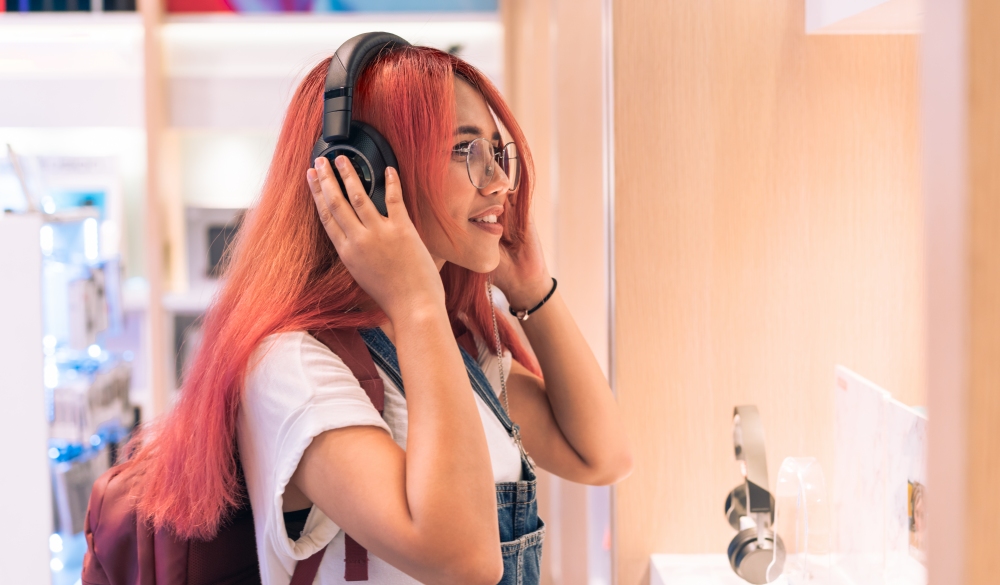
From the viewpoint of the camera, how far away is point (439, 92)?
35.1 inches

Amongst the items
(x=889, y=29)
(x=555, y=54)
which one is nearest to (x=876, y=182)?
(x=889, y=29)

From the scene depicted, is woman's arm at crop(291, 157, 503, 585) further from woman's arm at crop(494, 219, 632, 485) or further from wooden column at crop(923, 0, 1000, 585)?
wooden column at crop(923, 0, 1000, 585)

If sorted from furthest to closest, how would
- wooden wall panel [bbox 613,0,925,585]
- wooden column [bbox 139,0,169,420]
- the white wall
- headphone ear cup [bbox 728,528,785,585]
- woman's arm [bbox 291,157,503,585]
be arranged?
wooden column [bbox 139,0,169,420]
the white wall
wooden wall panel [bbox 613,0,925,585]
headphone ear cup [bbox 728,528,785,585]
woman's arm [bbox 291,157,503,585]

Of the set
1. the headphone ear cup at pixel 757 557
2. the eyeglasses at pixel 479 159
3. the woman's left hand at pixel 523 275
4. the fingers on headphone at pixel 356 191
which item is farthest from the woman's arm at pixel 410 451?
the headphone ear cup at pixel 757 557

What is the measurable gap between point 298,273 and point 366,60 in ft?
0.79

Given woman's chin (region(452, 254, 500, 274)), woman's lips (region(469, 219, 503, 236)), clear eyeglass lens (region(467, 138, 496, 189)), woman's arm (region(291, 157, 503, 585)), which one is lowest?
woman's arm (region(291, 157, 503, 585))

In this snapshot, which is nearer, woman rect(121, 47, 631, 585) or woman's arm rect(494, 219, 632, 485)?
woman rect(121, 47, 631, 585)

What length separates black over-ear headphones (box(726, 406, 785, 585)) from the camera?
1068mm

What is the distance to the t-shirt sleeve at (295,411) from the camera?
75cm

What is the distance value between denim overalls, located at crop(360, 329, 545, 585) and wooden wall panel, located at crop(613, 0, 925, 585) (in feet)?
0.92

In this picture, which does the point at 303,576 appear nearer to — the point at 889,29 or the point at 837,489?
the point at 837,489

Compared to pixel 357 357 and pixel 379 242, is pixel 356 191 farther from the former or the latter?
pixel 357 357

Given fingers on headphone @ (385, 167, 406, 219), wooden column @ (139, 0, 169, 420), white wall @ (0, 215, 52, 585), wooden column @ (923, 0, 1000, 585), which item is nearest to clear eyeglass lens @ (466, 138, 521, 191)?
fingers on headphone @ (385, 167, 406, 219)

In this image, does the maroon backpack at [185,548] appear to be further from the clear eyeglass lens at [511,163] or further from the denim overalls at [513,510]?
the clear eyeglass lens at [511,163]
